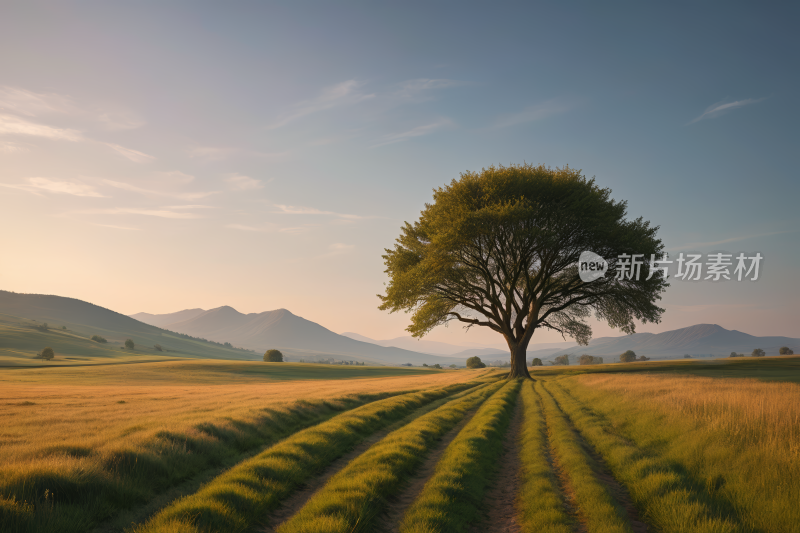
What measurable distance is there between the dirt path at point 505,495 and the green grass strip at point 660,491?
250cm

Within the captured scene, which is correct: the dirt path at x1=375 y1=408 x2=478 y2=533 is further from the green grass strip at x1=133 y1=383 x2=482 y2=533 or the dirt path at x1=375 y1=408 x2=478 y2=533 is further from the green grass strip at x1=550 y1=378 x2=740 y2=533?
the green grass strip at x1=550 y1=378 x2=740 y2=533

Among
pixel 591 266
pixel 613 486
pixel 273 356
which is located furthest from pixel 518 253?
pixel 273 356

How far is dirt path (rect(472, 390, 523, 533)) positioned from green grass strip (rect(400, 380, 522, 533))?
19 cm

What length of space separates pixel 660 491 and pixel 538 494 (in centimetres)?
241

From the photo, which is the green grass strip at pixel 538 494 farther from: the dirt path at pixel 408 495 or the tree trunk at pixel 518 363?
the tree trunk at pixel 518 363

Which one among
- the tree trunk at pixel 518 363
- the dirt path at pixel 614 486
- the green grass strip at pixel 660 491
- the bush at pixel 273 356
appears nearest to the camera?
the green grass strip at pixel 660 491

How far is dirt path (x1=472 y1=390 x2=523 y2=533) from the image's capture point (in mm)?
7764

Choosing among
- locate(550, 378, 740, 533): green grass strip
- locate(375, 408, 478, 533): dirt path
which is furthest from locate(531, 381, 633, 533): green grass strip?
locate(375, 408, 478, 533): dirt path

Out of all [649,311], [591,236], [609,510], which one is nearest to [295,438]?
[609,510]

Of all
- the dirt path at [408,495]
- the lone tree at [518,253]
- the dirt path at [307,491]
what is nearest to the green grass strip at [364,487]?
the dirt path at [408,495]

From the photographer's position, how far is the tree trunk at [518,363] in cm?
4491

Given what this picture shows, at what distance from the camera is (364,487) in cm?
875

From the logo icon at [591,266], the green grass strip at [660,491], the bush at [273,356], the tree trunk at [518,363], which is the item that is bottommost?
the bush at [273,356]

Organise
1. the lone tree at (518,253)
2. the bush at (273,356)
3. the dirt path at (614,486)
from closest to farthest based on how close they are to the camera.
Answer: the dirt path at (614,486), the lone tree at (518,253), the bush at (273,356)
